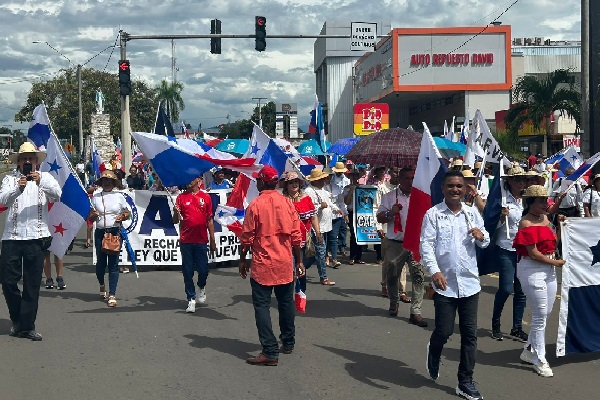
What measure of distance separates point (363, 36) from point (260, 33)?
2937 millimetres

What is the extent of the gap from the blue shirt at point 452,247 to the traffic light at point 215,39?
1567 cm

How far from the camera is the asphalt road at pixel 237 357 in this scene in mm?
6368

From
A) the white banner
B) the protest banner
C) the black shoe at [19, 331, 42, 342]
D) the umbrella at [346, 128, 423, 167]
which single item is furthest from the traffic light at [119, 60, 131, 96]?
the black shoe at [19, 331, 42, 342]

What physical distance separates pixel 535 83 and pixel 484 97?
20.9 m

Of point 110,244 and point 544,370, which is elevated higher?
point 110,244

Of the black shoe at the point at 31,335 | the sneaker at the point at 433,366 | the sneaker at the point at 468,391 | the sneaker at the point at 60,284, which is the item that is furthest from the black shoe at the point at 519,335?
the sneaker at the point at 60,284

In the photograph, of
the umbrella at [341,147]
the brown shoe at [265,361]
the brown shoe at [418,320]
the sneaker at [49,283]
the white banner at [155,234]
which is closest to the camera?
the brown shoe at [265,361]

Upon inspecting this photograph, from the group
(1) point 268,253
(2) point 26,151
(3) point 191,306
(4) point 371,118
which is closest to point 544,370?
(1) point 268,253

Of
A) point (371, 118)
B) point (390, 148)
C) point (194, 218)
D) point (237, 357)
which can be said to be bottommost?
point (237, 357)

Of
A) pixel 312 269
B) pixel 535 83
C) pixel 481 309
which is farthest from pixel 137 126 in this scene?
pixel 481 309

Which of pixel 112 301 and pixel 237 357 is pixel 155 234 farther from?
pixel 237 357

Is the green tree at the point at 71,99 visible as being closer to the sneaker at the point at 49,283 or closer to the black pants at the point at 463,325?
the sneaker at the point at 49,283

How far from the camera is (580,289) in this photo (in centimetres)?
730

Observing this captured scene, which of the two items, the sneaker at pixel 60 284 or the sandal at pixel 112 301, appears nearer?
the sandal at pixel 112 301
